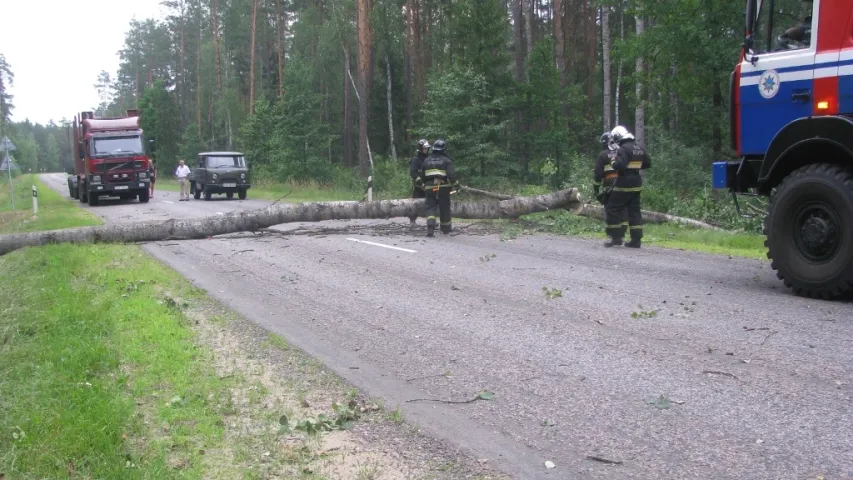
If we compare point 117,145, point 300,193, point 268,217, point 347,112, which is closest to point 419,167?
point 268,217

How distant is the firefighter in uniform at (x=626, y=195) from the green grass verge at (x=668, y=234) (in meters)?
0.89

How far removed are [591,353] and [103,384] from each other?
12.8ft

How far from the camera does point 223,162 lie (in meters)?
33.5

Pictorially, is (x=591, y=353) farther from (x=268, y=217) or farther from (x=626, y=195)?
(x=268, y=217)

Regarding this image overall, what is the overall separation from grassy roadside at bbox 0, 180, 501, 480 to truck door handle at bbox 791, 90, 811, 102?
595 cm

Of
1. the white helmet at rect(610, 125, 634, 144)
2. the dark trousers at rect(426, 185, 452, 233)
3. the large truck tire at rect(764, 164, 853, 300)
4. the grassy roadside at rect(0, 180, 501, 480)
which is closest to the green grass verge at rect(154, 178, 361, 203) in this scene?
the dark trousers at rect(426, 185, 452, 233)

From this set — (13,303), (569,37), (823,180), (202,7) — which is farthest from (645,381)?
(202,7)

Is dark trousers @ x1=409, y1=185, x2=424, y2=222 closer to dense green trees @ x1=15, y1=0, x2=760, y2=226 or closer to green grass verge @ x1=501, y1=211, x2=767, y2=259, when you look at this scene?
green grass verge @ x1=501, y1=211, x2=767, y2=259

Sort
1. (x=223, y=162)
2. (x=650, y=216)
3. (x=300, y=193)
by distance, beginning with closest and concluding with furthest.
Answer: (x=650, y=216)
(x=223, y=162)
(x=300, y=193)

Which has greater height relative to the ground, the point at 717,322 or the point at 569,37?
the point at 569,37

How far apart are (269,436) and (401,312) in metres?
3.62

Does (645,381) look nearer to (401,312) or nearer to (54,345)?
(401,312)

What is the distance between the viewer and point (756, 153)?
28.5ft

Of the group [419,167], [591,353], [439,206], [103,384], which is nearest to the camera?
[103,384]
